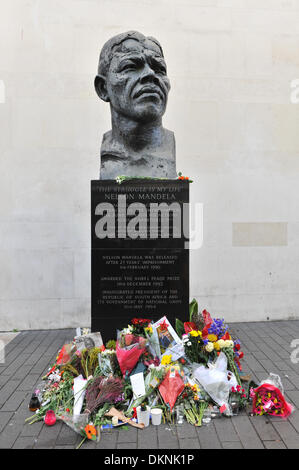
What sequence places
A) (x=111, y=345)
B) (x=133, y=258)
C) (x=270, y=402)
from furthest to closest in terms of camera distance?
(x=133, y=258) < (x=111, y=345) < (x=270, y=402)

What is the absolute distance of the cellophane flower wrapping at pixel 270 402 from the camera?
2.64 m

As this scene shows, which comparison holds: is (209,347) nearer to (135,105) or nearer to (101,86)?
(135,105)

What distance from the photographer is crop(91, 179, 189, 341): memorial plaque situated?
337cm

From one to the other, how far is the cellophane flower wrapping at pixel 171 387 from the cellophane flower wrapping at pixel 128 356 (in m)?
0.28

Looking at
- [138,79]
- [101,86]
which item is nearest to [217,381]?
[138,79]

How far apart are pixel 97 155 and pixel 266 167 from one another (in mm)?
2566

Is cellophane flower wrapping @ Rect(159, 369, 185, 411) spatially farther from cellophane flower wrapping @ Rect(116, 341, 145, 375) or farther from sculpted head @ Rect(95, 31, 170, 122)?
sculpted head @ Rect(95, 31, 170, 122)

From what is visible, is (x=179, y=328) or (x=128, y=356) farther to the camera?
(x=179, y=328)

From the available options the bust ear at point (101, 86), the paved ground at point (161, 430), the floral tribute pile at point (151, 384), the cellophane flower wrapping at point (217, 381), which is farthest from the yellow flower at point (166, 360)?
the bust ear at point (101, 86)

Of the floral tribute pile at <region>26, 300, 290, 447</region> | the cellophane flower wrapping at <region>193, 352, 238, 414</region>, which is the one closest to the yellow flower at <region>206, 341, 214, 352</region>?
the floral tribute pile at <region>26, 300, 290, 447</region>

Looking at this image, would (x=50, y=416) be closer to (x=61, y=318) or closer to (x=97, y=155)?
(x=61, y=318)

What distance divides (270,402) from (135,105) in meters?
2.72

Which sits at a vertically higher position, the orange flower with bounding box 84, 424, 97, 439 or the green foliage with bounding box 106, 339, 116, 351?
the green foliage with bounding box 106, 339, 116, 351

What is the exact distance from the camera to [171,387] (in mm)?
2715
